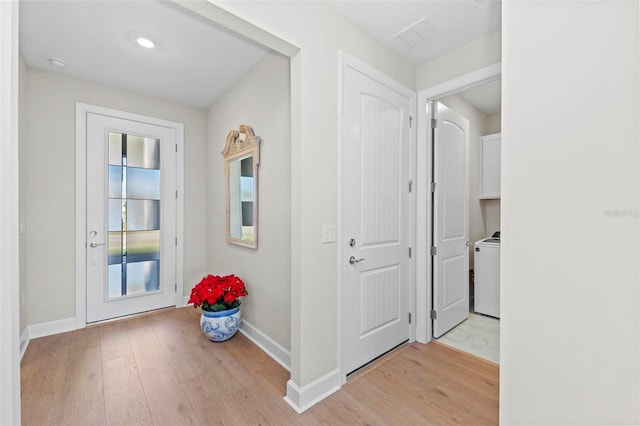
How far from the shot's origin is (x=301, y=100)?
5.60ft

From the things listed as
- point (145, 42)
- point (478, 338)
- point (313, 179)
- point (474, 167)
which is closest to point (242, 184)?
point (313, 179)

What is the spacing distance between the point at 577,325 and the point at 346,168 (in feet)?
4.80

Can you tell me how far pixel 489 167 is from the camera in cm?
367

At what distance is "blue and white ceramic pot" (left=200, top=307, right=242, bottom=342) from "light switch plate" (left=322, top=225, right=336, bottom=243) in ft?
4.33

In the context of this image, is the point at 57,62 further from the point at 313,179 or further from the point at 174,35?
the point at 313,179

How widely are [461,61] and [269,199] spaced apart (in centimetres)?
197

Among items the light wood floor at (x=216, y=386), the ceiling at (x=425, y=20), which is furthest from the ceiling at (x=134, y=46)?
the light wood floor at (x=216, y=386)

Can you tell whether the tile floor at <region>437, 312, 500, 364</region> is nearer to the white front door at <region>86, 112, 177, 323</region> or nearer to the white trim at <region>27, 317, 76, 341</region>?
the white front door at <region>86, 112, 177, 323</region>

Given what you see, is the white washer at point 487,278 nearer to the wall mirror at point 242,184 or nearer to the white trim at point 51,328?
the wall mirror at point 242,184

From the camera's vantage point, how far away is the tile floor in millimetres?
2359

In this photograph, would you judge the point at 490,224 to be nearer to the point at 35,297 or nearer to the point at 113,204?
the point at 113,204

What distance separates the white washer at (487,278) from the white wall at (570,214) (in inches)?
102

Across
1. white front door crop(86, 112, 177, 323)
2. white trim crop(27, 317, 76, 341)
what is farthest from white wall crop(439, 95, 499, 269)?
white trim crop(27, 317, 76, 341)

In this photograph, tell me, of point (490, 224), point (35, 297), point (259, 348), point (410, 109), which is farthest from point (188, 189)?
point (490, 224)
